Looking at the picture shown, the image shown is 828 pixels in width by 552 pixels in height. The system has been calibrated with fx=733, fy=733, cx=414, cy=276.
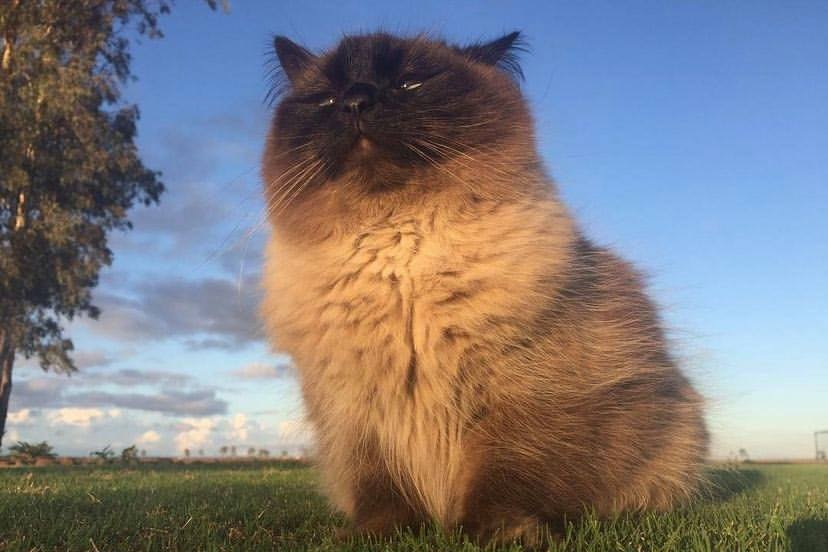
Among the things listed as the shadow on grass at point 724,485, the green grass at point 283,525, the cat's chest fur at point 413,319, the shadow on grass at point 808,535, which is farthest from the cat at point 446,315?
the shadow on grass at point 724,485

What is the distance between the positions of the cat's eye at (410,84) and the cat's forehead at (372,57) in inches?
2.2

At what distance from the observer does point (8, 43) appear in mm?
13812

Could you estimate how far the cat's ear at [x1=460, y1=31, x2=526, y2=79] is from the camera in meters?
3.41

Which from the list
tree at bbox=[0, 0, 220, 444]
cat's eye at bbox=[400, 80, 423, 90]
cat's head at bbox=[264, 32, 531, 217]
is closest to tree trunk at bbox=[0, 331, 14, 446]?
tree at bbox=[0, 0, 220, 444]

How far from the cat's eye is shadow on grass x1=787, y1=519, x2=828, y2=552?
2.08 m

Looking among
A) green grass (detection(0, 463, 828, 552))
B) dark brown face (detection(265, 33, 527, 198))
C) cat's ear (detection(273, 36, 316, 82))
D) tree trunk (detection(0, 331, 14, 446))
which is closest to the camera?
green grass (detection(0, 463, 828, 552))

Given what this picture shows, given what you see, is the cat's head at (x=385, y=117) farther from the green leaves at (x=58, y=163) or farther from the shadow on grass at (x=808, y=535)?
the green leaves at (x=58, y=163)

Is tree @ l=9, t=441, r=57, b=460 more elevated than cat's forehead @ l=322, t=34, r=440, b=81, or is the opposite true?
cat's forehead @ l=322, t=34, r=440, b=81

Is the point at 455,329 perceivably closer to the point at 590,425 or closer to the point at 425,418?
the point at 425,418

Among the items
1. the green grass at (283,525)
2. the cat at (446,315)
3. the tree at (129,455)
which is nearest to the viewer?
the green grass at (283,525)

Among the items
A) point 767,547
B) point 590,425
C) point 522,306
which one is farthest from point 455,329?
point 767,547

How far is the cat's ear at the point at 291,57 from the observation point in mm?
3518

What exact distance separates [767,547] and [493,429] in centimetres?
93

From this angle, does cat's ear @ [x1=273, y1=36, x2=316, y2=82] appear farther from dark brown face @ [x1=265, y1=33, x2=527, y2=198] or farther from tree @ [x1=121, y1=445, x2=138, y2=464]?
tree @ [x1=121, y1=445, x2=138, y2=464]
